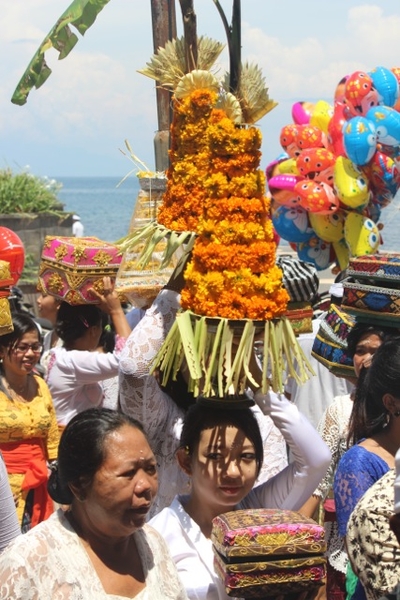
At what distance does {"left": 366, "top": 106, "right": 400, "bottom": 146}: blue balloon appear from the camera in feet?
25.7

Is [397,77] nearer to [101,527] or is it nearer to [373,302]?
[373,302]

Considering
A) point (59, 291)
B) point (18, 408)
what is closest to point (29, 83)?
point (59, 291)

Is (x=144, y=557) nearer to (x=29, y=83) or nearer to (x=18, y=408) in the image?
(x=18, y=408)

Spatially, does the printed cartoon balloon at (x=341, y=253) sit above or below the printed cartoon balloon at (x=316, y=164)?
below

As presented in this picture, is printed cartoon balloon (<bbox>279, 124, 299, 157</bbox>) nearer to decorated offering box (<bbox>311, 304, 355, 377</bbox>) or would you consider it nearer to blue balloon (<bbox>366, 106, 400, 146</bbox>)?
blue balloon (<bbox>366, 106, 400, 146</bbox>)

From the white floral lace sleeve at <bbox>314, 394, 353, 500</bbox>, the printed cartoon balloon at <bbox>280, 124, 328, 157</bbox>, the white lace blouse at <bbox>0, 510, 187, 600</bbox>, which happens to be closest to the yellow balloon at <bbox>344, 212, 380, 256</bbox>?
the printed cartoon balloon at <bbox>280, 124, 328, 157</bbox>

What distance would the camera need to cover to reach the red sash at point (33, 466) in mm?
5652

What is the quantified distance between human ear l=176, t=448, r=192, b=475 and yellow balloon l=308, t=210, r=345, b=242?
4.68 m

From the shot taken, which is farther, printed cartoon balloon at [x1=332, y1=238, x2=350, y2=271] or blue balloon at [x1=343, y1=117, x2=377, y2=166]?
printed cartoon balloon at [x1=332, y1=238, x2=350, y2=271]

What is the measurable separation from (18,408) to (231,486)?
243cm

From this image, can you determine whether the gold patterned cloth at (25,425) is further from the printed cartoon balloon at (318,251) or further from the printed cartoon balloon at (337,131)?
the printed cartoon balloon at (337,131)

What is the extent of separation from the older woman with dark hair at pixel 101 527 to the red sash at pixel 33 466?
2687 mm

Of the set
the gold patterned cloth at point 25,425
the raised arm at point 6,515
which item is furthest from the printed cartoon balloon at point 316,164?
the raised arm at point 6,515

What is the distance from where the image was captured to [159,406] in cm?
405
